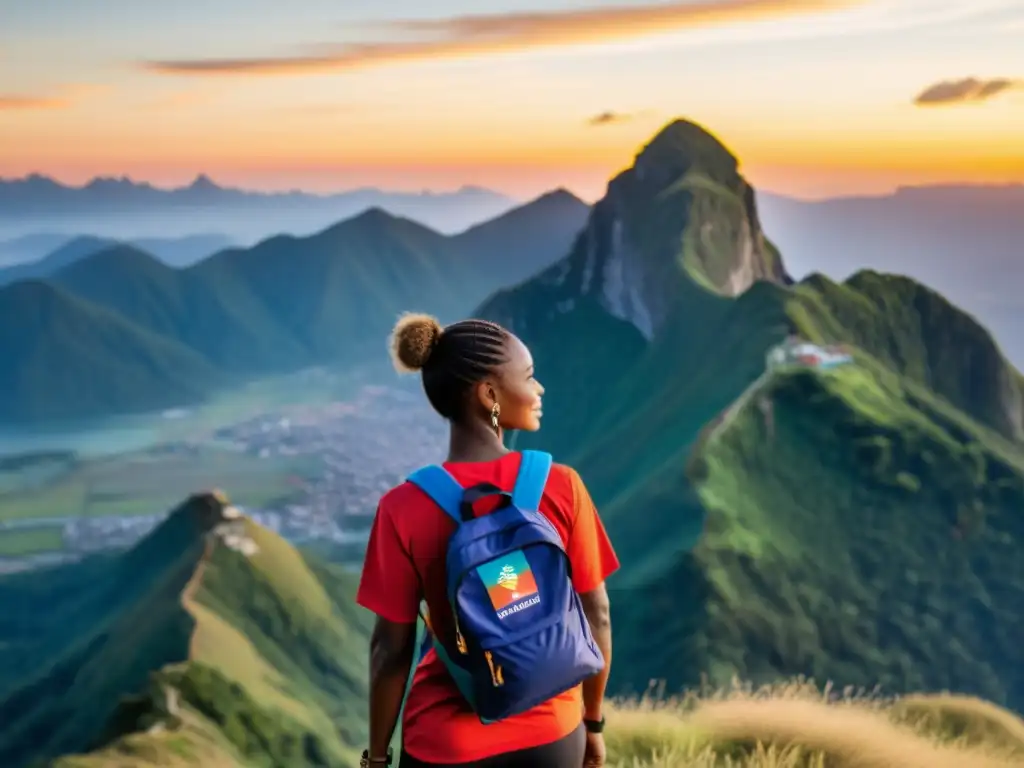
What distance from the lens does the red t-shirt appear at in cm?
283

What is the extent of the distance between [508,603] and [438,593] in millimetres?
204

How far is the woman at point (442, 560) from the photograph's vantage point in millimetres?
2842

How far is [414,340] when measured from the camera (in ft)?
9.91

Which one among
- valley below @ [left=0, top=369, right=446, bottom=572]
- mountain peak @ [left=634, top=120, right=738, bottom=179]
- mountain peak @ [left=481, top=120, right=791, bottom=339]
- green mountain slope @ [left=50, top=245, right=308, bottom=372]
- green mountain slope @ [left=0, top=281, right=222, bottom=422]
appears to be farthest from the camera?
green mountain slope @ [left=50, top=245, right=308, bottom=372]

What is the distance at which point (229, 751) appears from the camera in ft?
106

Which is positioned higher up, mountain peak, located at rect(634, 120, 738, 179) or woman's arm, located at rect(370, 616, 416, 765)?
mountain peak, located at rect(634, 120, 738, 179)

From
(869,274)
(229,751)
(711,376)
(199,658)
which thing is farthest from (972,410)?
(229,751)

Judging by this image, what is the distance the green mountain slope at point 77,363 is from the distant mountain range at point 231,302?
0.16 m

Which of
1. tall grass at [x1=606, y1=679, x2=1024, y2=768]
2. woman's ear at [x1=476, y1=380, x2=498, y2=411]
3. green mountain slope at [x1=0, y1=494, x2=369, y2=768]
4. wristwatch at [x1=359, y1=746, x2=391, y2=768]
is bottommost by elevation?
green mountain slope at [x1=0, y1=494, x2=369, y2=768]

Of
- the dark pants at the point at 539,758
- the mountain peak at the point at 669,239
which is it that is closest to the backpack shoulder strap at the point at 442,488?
the dark pants at the point at 539,758

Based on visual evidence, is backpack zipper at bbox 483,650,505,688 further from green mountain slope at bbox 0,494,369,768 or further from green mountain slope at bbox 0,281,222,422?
green mountain slope at bbox 0,281,222,422

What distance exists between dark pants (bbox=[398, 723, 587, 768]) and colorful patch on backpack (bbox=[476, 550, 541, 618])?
1.23 ft

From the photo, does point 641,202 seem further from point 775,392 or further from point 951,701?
point 951,701

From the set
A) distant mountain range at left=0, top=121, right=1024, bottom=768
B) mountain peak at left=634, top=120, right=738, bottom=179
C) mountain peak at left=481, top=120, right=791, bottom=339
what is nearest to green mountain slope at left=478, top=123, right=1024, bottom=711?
A: distant mountain range at left=0, top=121, right=1024, bottom=768
